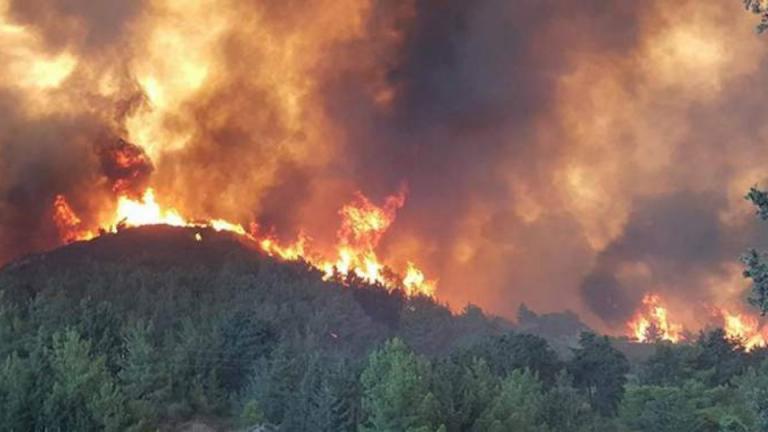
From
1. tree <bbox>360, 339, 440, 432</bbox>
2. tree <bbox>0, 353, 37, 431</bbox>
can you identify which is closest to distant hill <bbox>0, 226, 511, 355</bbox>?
tree <bbox>0, 353, 37, 431</bbox>

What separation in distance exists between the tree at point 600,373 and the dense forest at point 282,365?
0.65 ft

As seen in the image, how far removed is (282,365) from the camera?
228ft

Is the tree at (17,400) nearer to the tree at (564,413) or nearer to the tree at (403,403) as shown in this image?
the tree at (403,403)

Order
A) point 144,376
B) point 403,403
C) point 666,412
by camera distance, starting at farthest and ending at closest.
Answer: point 666,412
point 144,376
point 403,403

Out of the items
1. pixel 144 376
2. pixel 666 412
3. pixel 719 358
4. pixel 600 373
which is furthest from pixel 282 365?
pixel 719 358

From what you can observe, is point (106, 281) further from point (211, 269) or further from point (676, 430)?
point (676, 430)

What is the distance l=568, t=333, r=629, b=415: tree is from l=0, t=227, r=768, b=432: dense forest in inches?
7.8

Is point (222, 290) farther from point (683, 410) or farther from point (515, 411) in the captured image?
point (683, 410)

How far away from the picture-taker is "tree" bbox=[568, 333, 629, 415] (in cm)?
9506

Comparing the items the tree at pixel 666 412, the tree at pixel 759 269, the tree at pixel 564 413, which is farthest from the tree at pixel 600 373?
the tree at pixel 759 269

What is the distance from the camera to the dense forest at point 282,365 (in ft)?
165

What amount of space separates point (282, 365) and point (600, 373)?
153ft

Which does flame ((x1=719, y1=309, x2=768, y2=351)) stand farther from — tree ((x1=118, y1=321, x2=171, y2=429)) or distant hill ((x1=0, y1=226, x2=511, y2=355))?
tree ((x1=118, y1=321, x2=171, y2=429))

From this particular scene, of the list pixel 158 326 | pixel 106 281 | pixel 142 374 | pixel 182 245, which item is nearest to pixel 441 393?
pixel 142 374
